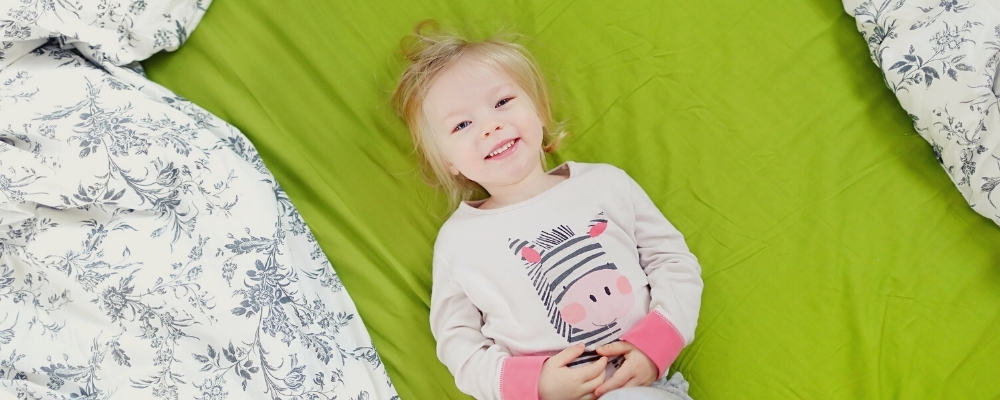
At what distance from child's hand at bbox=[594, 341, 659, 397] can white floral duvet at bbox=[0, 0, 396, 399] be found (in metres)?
0.34

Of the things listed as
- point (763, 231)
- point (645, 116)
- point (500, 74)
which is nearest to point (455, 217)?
point (500, 74)

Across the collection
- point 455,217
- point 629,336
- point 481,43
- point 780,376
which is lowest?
point 780,376

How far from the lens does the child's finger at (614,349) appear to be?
3.67 ft

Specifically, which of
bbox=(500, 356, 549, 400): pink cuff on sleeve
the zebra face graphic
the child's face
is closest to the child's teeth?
the child's face

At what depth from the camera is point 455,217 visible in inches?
49.6

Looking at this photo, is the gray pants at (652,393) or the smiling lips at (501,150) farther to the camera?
the smiling lips at (501,150)

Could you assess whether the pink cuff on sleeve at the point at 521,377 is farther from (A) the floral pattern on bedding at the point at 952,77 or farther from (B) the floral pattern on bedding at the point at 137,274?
(A) the floral pattern on bedding at the point at 952,77

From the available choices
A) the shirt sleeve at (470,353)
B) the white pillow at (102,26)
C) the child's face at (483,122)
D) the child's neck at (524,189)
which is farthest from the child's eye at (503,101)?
the white pillow at (102,26)

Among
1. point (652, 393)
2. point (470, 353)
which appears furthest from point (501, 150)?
point (652, 393)

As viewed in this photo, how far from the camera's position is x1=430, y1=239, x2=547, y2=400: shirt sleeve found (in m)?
1.12

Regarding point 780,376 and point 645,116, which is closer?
point 780,376

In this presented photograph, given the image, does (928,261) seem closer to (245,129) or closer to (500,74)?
(500,74)

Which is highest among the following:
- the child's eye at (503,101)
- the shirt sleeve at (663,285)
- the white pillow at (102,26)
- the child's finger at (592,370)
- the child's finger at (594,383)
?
the white pillow at (102,26)

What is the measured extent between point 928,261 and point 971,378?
0.58ft
